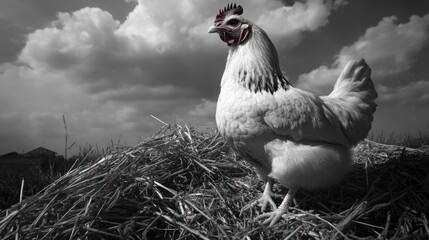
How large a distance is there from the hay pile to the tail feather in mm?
496

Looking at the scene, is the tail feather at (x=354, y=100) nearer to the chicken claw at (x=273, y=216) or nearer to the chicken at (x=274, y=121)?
the chicken at (x=274, y=121)

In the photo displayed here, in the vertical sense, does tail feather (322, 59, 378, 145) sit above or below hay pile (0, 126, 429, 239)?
above

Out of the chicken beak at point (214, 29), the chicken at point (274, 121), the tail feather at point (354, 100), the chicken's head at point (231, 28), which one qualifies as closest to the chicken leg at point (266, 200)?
the chicken at point (274, 121)

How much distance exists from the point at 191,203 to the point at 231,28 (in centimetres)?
157

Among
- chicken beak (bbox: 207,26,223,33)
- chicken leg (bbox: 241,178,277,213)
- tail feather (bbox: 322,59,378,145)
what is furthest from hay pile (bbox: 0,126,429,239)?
chicken beak (bbox: 207,26,223,33)

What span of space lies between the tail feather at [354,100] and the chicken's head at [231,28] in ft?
3.55

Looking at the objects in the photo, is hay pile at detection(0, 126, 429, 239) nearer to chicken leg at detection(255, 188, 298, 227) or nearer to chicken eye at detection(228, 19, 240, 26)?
chicken leg at detection(255, 188, 298, 227)

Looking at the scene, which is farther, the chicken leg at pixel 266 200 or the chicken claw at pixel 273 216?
the chicken leg at pixel 266 200

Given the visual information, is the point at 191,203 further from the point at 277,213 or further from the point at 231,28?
the point at 231,28

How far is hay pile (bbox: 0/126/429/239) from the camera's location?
2.15 meters

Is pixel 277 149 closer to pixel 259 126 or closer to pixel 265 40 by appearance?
pixel 259 126

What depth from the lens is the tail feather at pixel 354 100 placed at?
2.87 meters

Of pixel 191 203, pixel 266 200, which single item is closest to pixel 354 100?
pixel 266 200

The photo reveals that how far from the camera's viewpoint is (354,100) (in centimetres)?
305
